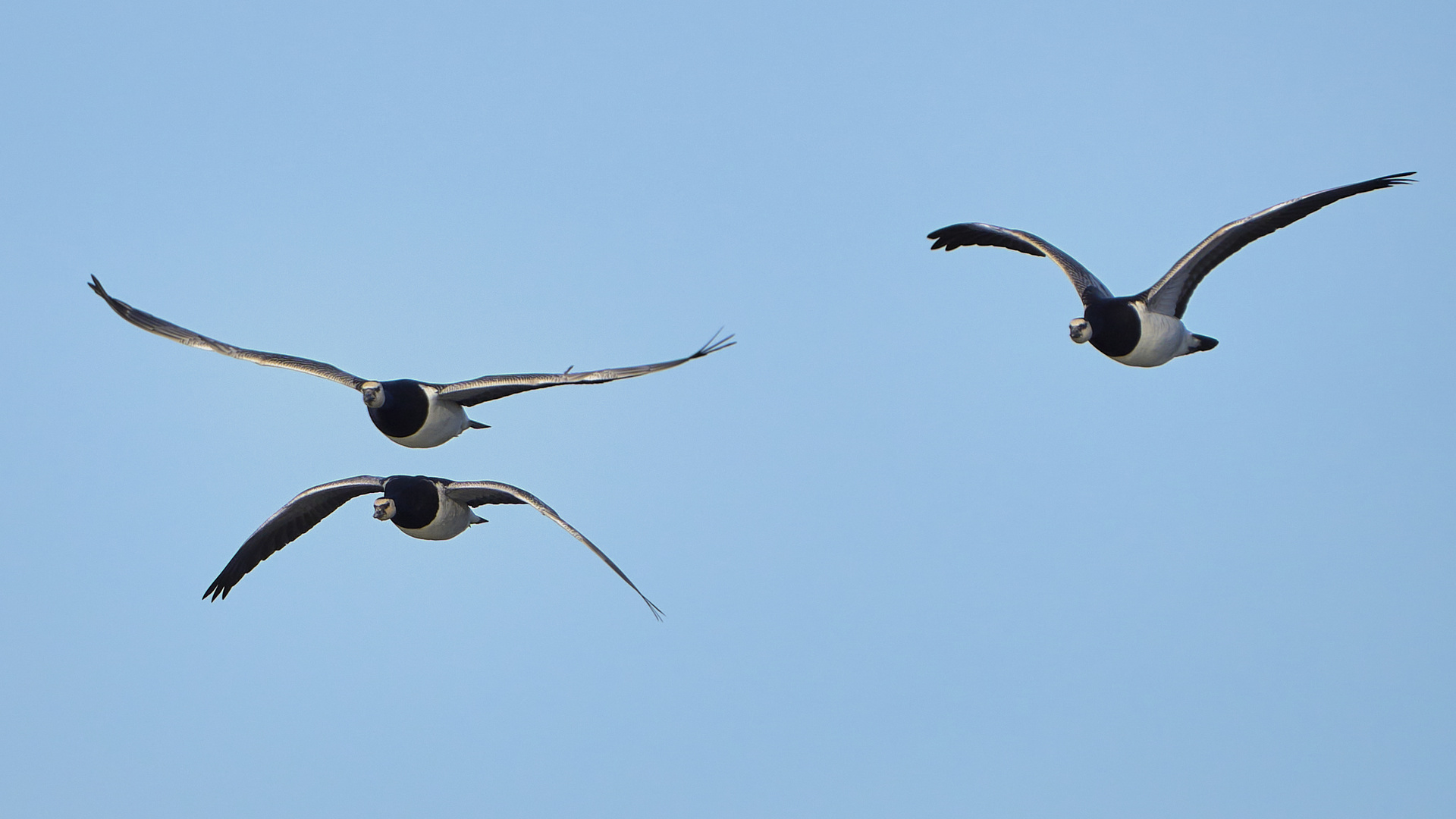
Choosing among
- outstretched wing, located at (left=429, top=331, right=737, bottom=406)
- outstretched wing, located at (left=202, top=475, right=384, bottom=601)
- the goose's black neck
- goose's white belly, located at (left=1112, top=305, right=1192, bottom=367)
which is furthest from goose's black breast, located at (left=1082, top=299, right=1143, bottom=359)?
outstretched wing, located at (left=202, top=475, right=384, bottom=601)

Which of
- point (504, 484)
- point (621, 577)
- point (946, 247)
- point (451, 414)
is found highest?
Result: point (946, 247)

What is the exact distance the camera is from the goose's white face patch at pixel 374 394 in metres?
24.0

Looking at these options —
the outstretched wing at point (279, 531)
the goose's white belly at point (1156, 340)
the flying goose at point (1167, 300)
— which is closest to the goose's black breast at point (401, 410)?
the outstretched wing at point (279, 531)

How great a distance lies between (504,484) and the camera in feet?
77.9

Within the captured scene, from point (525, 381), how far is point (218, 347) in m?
6.18

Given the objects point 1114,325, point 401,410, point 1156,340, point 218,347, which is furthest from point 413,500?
point 1156,340

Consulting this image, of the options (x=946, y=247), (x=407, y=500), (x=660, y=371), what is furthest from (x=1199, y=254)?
(x=407, y=500)

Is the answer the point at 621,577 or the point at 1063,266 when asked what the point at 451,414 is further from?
the point at 1063,266

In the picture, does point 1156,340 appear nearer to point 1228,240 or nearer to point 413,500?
point 1228,240

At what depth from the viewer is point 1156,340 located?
2480 cm

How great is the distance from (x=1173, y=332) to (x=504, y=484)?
1129cm

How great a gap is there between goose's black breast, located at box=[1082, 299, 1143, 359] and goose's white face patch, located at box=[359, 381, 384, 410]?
37.0 feet

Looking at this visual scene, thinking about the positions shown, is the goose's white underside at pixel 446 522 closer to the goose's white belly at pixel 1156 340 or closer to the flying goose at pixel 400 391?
the flying goose at pixel 400 391

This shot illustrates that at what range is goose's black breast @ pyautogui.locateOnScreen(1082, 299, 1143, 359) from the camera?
79.4 feet
